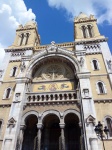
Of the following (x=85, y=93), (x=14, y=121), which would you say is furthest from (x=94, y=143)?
(x=14, y=121)

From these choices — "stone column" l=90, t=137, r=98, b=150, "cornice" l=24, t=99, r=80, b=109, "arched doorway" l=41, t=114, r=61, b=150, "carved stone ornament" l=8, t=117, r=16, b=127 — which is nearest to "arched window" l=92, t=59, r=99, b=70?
"cornice" l=24, t=99, r=80, b=109

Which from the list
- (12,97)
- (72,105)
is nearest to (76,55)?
(72,105)

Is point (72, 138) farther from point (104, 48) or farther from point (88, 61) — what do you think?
point (104, 48)

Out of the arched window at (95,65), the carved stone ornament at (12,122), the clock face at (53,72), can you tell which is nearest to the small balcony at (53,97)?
the carved stone ornament at (12,122)

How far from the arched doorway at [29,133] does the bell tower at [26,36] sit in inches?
437

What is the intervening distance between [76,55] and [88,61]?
1.69m

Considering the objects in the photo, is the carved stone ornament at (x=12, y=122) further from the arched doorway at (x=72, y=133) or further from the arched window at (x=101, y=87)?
the arched window at (x=101, y=87)

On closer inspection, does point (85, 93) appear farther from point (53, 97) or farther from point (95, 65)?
point (95, 65)

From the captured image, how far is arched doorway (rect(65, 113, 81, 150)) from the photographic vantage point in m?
16.2

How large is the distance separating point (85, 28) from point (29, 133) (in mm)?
17657

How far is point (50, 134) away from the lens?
1716 centimetres

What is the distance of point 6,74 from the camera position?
20.8 meters

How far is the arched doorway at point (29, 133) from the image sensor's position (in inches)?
646

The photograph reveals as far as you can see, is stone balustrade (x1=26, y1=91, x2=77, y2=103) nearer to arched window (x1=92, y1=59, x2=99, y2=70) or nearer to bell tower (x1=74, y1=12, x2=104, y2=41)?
arched window (x1=92, y1=59, x2=99, y2=70)
